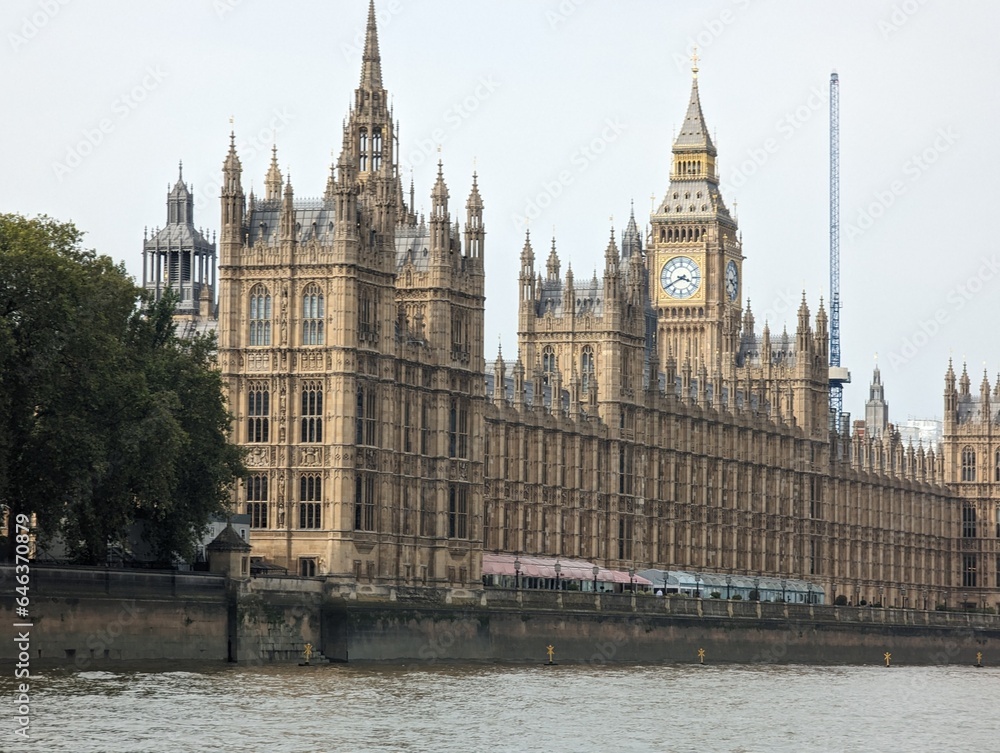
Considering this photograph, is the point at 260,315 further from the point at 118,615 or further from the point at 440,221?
the point at 118,615

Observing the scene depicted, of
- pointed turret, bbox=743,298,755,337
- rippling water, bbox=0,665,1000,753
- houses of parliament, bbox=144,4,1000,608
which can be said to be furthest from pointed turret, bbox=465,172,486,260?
pointed turret, bbox=743,298,755,337

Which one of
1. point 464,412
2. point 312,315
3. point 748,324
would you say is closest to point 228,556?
point 312,315

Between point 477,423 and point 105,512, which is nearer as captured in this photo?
point 105,512

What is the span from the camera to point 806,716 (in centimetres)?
9381

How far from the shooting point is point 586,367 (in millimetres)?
155250

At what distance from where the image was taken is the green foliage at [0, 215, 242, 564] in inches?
3659

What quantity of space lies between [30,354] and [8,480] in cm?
459

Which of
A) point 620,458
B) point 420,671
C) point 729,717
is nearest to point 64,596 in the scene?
point 420,671

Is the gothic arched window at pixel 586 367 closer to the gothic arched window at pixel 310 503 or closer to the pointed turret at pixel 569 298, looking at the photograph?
the pointed turret at pixel 569 298

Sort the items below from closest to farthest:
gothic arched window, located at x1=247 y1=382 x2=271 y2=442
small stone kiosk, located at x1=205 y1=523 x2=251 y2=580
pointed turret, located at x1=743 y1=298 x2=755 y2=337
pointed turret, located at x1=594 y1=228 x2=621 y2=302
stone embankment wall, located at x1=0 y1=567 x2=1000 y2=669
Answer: stone embankment wall, located at x1=0 y1=567 x2=1000 y2=669 < small stone kiosk, located at x1=205 y1=523 x2=251 y2=580 < gothic arched window, located at x1=247 y1=382 x2=271 y2=442 < pointed turret, located at x1=594 y1=228 x2=621 y2=302 < pointed turret, located at x1=743 y1=298 x2=755 y2=337

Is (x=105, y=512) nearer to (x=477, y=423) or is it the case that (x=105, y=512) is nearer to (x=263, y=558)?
(x=263, y=558)

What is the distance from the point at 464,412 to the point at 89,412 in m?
31.7

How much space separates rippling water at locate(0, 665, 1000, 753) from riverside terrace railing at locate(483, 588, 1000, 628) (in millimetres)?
7701

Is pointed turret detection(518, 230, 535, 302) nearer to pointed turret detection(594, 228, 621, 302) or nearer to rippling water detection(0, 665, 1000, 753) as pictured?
pointed turret detection(594, 228, 621, 302)
